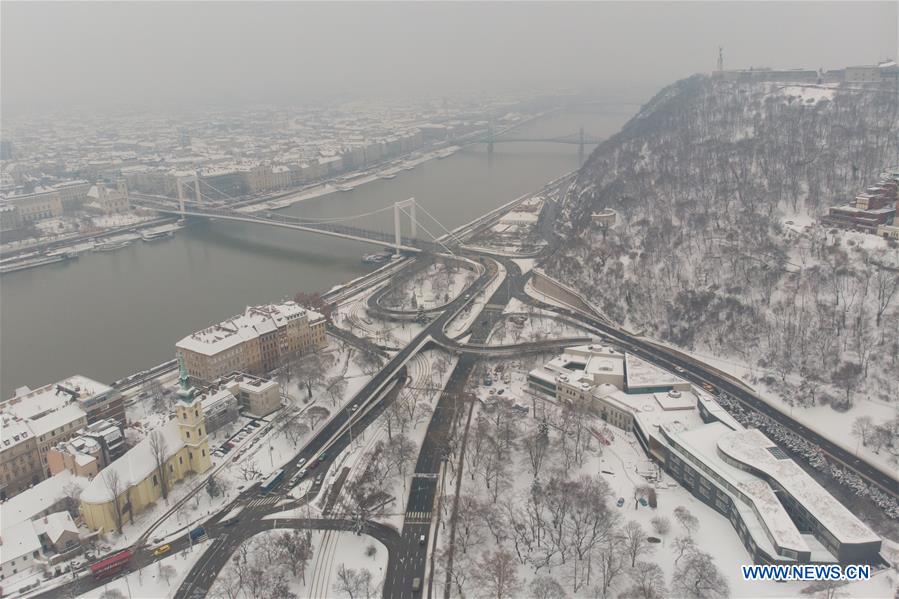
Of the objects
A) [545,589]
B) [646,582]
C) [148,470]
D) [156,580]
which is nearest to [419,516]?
[545,589]

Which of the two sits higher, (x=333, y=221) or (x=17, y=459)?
(x=333, y=221)

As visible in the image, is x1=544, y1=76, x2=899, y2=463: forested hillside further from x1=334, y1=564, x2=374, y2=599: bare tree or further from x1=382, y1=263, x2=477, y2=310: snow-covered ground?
x1=334, y1=564, x2=374, y2=599: bare tree

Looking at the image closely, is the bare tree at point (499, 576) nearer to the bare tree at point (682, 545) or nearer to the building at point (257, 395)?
the bare tree at point (682, 545)

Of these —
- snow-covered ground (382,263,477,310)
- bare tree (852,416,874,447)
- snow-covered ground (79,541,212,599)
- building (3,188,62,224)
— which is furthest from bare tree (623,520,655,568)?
building (3,188,62,224)

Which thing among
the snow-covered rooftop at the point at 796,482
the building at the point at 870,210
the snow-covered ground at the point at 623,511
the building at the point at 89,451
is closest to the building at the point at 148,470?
the building at the point at 89,451

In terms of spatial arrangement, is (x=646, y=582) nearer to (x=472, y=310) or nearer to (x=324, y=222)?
(x=472, y=310)
